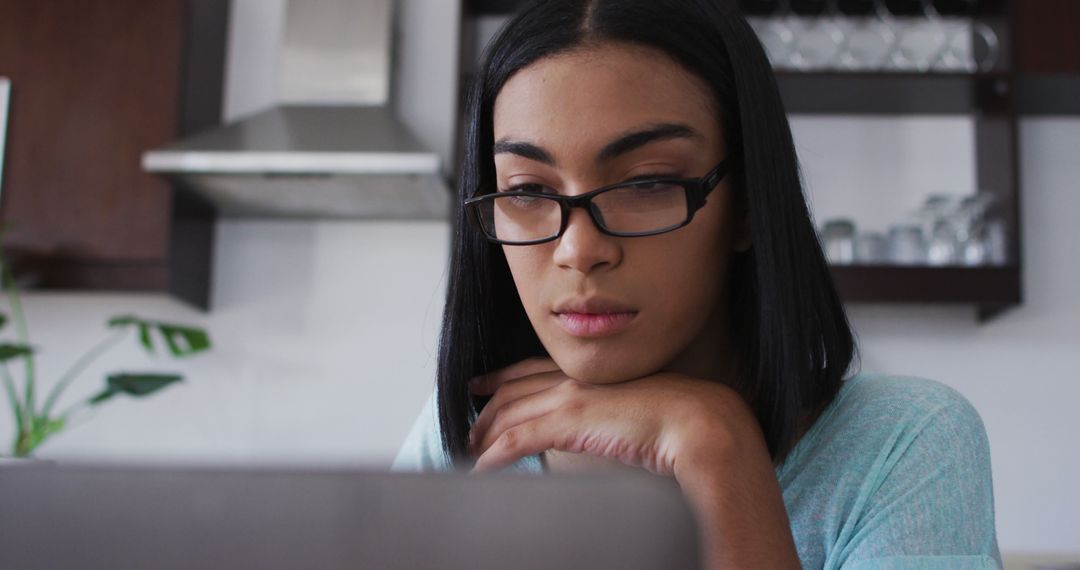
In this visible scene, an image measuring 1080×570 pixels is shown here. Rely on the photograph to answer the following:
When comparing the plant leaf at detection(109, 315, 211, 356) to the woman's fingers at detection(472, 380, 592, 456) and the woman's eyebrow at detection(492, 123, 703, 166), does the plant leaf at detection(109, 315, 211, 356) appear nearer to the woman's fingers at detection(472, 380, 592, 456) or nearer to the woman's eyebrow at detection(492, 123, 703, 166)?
the woman's fingers at detection(472, 380, 592, 456)

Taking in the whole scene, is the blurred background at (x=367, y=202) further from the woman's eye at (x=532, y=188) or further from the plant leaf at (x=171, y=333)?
the woman's eye at (x=532, y=188)

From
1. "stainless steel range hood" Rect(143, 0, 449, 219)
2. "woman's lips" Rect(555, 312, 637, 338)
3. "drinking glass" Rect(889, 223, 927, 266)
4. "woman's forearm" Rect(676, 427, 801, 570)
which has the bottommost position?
"woman's forearm" Rect(676, 427, 801, 570)

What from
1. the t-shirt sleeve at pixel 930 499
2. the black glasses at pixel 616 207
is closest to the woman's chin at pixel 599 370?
the black glasses at pixel 616 207

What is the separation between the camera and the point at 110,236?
2.53 meters

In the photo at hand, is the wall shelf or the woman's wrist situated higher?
the wall shelf

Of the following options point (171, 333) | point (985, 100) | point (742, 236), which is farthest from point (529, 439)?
point (985, 100)

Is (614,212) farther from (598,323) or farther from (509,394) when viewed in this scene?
(509,394)

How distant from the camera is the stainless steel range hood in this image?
7.70 ft

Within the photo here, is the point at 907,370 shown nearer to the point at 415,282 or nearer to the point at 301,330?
the point at 415,282

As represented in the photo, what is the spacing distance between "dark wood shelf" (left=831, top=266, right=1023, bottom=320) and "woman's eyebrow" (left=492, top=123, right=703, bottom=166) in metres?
1.70

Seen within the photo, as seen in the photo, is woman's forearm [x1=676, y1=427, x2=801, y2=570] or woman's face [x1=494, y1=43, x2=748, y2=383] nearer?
woman's forearm [x1=676, y1=427, x2=801, y2=570]

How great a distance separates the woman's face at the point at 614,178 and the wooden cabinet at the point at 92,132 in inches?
76.7

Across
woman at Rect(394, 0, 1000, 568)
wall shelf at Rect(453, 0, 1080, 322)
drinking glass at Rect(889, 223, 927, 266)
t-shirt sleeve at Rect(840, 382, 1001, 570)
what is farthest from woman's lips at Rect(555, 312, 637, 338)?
drinking glass at Rect(889, 223, 927, 266)

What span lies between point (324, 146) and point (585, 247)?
5.88 feet
